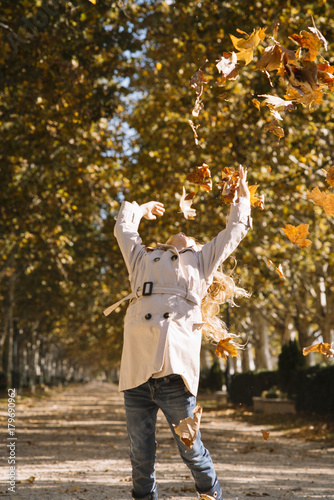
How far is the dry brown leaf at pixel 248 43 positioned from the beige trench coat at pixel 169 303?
3.11 feet

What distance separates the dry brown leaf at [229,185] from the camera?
13.2ft

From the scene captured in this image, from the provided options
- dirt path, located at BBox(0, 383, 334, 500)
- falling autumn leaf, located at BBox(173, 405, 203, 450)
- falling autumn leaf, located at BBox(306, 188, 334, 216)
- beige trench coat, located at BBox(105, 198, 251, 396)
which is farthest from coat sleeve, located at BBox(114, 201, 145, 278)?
dirt path, located at BBox(0, 383, 334, 500)

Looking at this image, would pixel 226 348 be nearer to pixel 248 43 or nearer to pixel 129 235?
pixel 129 235

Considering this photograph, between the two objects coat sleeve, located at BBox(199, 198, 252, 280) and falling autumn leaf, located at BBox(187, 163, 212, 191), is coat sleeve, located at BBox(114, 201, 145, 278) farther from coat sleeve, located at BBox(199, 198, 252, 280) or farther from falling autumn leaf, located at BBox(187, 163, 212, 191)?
falling autumn leaf, located at BBox(187, 163, 212, 191)

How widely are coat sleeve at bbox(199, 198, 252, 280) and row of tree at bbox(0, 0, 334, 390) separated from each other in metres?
3.45

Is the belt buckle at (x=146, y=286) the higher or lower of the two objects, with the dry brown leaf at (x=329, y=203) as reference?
lower

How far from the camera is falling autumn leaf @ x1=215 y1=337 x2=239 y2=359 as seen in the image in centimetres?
384

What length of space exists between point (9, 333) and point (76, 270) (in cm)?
738

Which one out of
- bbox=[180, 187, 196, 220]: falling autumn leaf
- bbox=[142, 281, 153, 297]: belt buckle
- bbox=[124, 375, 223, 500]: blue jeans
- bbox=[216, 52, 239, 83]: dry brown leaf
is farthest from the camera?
bbox=[180, 187, 196, 220]: falling autumn leaf

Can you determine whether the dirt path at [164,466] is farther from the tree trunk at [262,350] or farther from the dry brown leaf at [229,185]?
the tree trunk at [262,350]

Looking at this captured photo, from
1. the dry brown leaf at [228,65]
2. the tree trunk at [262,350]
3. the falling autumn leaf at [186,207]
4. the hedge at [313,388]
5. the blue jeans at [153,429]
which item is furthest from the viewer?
the tree trunk at [262,350]

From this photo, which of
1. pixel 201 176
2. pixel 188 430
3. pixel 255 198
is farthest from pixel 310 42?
pixel 188 430

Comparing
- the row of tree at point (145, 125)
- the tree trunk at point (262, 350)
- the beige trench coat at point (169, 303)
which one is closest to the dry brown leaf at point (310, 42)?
the beige trench coat at point (169, 303)

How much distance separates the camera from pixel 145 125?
14789mm
